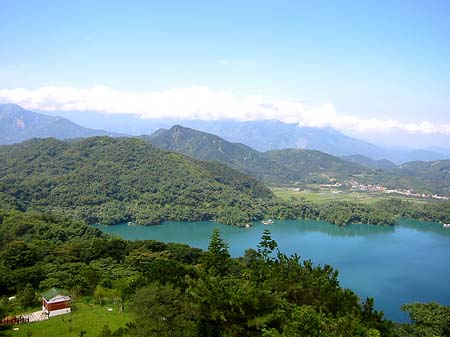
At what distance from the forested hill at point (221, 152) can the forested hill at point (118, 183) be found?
41.5 m

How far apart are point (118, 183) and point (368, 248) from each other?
40.7 metres

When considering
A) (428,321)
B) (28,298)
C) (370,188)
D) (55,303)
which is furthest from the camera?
(370,188)

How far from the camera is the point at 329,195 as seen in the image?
8975cm

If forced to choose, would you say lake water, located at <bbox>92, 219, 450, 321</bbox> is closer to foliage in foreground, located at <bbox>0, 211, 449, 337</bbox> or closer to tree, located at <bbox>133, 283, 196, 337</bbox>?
foliage in foreground, located at <bbox>0, 211, 449, 337</bbox>

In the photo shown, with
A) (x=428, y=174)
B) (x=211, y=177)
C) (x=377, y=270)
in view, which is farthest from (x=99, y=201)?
(x=428, y=174)

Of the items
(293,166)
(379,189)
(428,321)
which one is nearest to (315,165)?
(293,166)

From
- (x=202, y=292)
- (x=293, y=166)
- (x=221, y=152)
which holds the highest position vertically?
(x=221, y=152)

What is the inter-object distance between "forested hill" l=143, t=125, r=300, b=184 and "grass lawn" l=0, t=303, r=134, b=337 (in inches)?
3974

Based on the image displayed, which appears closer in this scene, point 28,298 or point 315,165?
point 28,298

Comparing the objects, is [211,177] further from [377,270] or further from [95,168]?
[377,270]

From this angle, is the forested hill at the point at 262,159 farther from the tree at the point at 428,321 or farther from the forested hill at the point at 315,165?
the tree at the point at 428,321

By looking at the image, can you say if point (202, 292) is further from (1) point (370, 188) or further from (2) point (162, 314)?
(1) point (370, 188)

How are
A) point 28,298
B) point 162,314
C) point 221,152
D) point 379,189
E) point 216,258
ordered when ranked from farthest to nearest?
point 221,152 < point 379,189 < point 216,258 < point 28,298 < point 162,314

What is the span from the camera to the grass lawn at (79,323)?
45.2 feet
